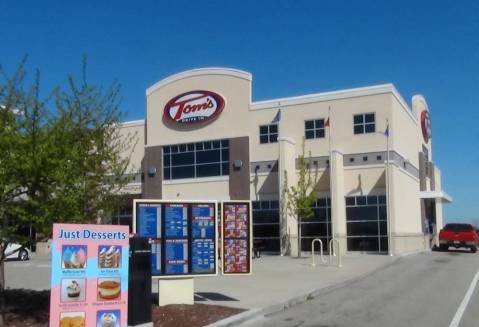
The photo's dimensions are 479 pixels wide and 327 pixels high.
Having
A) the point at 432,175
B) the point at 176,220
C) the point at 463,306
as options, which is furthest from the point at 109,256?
the point at 432,175

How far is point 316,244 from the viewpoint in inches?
1383

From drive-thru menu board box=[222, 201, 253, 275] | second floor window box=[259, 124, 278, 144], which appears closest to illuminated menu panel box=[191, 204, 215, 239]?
drive-thru menu board box=[222, 201, 253, 275]

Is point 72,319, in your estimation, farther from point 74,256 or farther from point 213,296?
point 213,296

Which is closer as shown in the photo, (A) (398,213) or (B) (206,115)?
(A) (398,213)

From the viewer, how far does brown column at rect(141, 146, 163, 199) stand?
39.6 metres

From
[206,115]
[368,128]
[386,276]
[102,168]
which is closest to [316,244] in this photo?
[368,128]

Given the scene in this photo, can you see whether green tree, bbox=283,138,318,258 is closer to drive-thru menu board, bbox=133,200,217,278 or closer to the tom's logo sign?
the tom's logo sign

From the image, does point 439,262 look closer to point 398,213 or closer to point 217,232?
point 398,213

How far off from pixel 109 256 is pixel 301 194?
2410cm

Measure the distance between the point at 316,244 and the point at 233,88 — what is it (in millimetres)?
10680

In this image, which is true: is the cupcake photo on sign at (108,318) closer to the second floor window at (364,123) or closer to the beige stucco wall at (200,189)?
the second floor window at (364,123)

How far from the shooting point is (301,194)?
1284 inches

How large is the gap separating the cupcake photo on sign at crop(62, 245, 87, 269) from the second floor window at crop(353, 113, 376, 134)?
27.0 metres

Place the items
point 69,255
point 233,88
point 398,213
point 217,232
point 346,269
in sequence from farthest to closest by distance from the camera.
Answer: point 233,88
point 398,213
point 346,269
point 217,232
point 69,255
